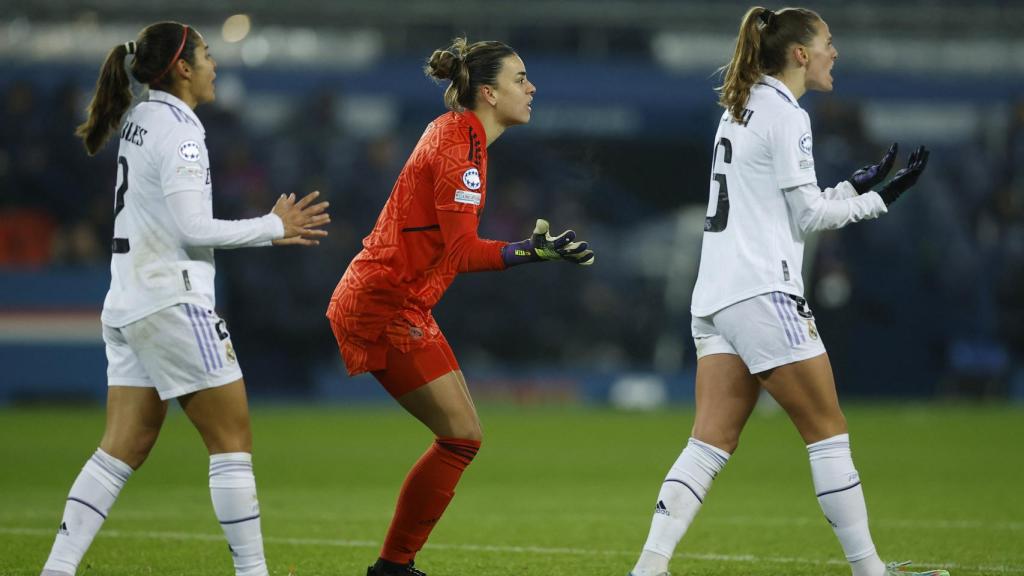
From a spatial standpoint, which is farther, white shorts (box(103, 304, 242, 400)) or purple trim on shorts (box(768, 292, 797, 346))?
purple trim on shorts (box(768, 292, 797, 346))

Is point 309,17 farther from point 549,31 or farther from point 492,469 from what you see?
point 492,469

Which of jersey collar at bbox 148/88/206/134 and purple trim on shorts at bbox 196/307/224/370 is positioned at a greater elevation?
jersey collar at bbox 148/88/206/134

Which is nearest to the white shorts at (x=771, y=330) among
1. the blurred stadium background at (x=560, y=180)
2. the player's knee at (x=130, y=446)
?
the player's knee at (x=130, y=446)

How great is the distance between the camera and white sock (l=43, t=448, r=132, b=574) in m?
5.27

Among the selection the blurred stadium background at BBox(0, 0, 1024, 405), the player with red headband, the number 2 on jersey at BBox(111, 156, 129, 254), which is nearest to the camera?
the number 2 on jersey at BBox(111, 156, 129, 254)

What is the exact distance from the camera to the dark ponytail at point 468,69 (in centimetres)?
595

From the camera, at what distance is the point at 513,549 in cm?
736

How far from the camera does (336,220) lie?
751 inches

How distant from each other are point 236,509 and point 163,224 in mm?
1102

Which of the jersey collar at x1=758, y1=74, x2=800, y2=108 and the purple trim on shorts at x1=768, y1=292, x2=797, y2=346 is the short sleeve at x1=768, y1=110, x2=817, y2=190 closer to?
the jersey collar at x1=758, y1=74, x2=800, y2=108

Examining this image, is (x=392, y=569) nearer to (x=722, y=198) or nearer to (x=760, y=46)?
(x=722, y=198)

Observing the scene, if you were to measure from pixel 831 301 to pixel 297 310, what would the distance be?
696 cm

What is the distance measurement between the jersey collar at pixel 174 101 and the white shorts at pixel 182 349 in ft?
2.43

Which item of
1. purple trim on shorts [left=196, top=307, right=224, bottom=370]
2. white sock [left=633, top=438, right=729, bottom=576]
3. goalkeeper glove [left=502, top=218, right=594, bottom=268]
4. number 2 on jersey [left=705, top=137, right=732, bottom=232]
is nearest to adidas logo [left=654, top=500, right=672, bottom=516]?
white sock [left=633, top=438, right=729, bottom=576]
